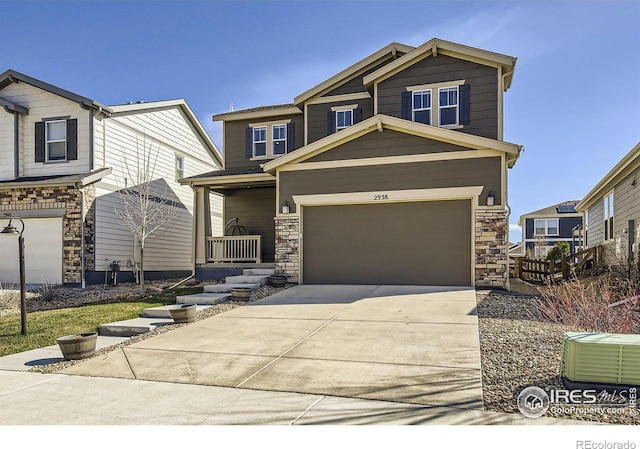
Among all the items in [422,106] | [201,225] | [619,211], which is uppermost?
[422,106]

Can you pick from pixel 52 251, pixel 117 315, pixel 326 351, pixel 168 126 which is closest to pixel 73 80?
pixel 168 126

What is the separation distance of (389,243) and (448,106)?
491 centimetres

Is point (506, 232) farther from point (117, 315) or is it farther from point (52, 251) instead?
point (52, 251)

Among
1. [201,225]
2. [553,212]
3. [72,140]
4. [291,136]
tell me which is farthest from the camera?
[553,212]

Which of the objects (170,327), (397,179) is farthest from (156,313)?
(397,179)

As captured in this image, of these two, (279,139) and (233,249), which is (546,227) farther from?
(233,249)

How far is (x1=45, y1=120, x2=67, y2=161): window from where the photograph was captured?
15914 millimetres

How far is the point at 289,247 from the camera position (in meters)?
13.4

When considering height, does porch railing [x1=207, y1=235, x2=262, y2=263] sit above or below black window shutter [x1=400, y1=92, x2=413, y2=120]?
below

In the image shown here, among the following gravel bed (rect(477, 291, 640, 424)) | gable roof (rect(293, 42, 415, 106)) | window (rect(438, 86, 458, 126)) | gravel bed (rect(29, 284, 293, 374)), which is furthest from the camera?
gable roof (rect(293, 42, 415, 106))

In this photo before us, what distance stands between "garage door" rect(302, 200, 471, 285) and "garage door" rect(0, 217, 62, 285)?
28.2 ft

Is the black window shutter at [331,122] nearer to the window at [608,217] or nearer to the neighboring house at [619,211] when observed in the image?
the neighboring house at [619,211]

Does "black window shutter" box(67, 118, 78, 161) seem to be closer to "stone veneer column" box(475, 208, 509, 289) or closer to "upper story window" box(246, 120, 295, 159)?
"upper story window" box(246, 120, 295, 159)

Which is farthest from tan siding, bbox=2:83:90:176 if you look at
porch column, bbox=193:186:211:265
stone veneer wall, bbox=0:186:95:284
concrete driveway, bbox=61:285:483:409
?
concrete driveway, bbox=61:285:483:409
